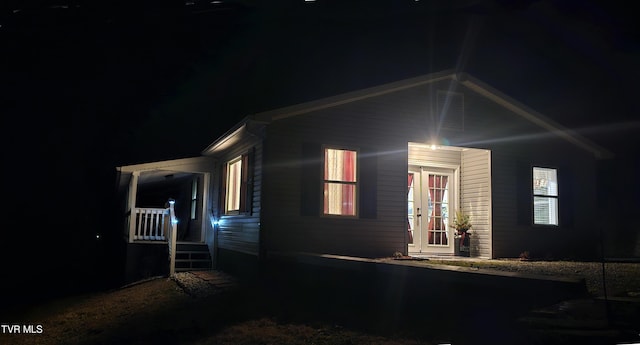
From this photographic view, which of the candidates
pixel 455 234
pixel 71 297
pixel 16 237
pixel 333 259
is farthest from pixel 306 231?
pixel 16 237

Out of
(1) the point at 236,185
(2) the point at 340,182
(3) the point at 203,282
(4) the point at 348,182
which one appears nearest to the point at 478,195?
(4) the point at 348,182

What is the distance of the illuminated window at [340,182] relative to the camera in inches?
390

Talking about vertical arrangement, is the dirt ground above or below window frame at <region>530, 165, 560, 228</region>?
below

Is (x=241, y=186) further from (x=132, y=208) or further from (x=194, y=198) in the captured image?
(x=194, y=198)

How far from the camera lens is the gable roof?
9.43 m

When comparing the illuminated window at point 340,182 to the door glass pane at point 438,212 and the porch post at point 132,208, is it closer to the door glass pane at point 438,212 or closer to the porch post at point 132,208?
the door glass pane at point 438,212

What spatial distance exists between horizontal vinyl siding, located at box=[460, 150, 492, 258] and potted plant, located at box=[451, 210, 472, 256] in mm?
194

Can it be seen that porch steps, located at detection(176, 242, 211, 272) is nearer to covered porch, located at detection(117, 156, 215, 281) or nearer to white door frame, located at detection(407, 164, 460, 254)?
covered porch, located at detection(117, 156, 215, 281)

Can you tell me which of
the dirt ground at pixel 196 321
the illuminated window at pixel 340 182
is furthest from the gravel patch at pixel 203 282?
the illuminated window at pixel 340 182

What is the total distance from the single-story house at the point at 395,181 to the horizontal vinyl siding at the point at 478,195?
1.1 inches

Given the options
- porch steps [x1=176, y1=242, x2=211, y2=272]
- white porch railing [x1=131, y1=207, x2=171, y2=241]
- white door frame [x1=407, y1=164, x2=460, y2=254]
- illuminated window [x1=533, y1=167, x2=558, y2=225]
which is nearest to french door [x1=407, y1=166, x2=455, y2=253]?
white door frame [x1=407, y1=164, x2=460, y2=254]

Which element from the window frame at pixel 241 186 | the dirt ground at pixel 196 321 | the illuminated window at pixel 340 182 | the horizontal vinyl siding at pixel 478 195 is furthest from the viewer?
the horizontal vinyl siding at pixel 478 195

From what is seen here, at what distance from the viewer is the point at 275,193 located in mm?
9430

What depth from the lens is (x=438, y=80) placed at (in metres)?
11.0
